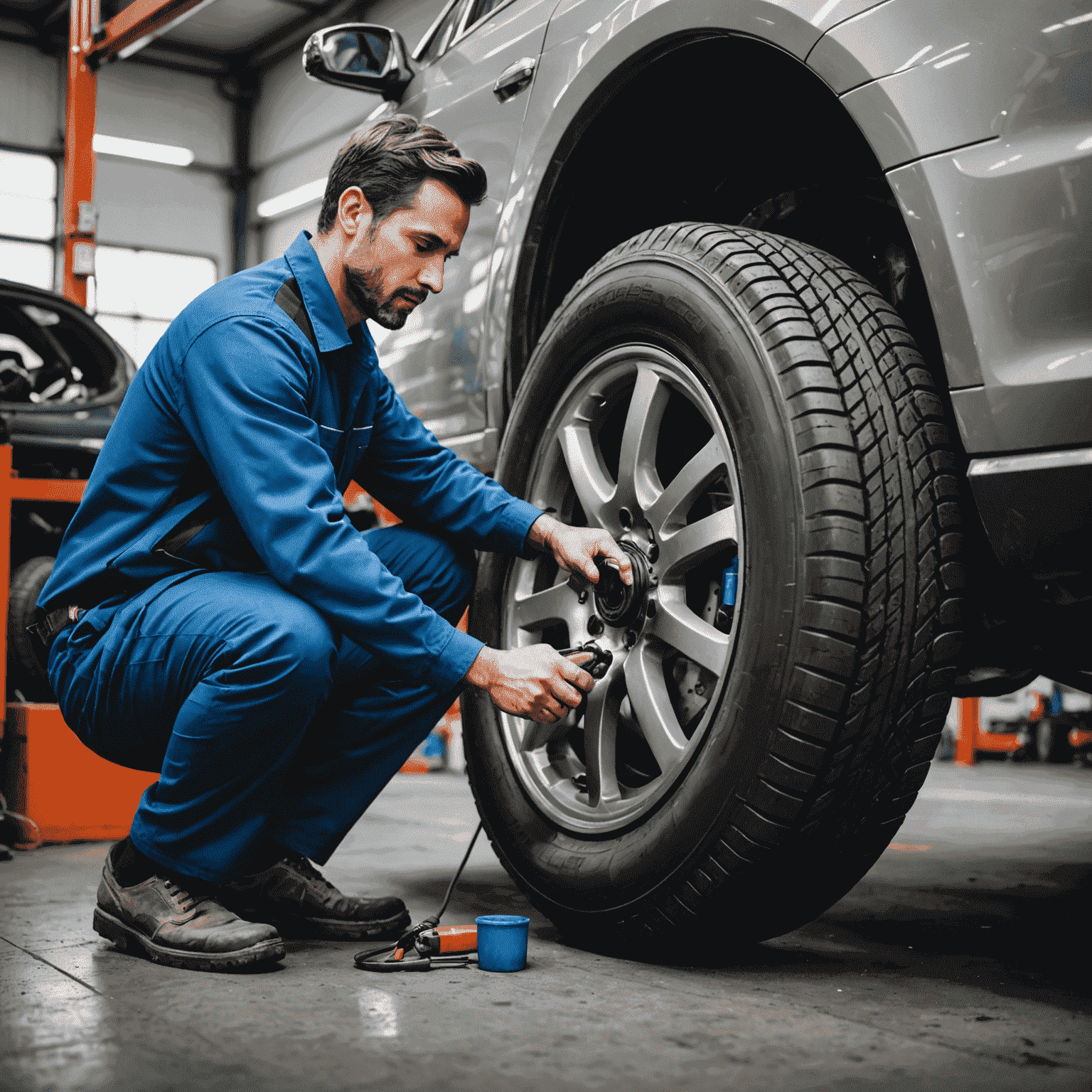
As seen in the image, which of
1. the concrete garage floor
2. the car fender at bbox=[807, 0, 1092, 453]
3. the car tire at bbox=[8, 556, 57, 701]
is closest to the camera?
the concrete garage floor

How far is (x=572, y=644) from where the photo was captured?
1.83 metres

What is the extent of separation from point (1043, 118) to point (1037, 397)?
0.29m

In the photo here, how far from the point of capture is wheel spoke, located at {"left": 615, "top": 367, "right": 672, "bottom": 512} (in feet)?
5.62

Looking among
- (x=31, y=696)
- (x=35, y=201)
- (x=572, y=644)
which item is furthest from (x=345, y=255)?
(x=35, y=201)

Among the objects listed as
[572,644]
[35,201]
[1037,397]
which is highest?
[35,201]

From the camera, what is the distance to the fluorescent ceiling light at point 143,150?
1543cm

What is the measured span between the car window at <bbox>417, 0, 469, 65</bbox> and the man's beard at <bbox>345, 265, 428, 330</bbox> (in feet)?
3.19

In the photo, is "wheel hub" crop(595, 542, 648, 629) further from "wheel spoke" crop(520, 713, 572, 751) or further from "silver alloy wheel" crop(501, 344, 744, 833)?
"wheel spoke" crop(520, 713, 572, 751)

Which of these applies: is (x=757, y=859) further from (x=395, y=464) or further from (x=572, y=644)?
(x=395, y=464)

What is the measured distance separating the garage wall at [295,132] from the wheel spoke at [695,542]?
12.7m

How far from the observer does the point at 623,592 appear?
170 cm

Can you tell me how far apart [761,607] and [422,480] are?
0.79 meters

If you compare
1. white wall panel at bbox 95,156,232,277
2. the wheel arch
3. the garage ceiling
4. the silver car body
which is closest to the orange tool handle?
the silver car body

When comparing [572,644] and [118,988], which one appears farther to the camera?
[572,644]
